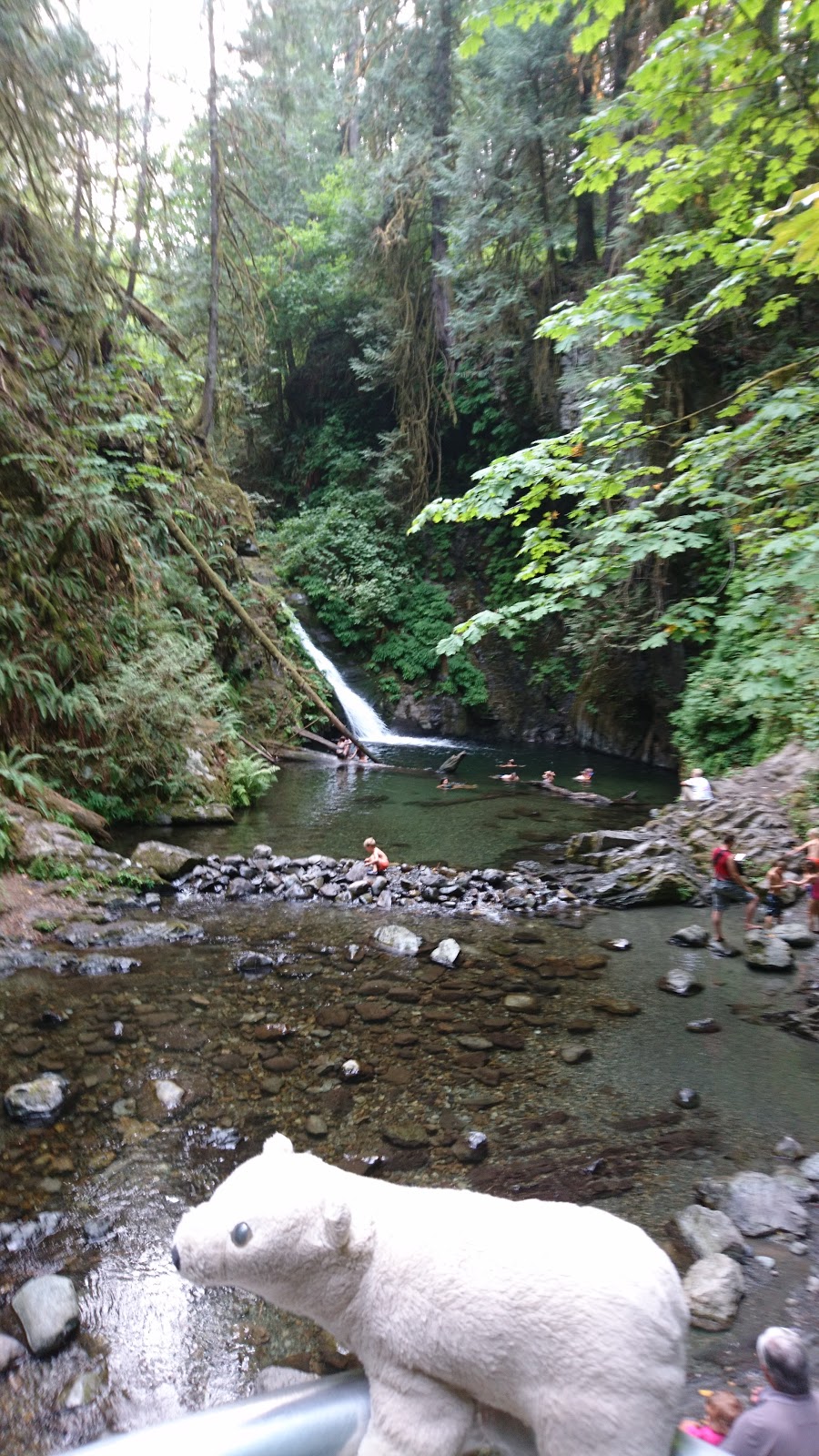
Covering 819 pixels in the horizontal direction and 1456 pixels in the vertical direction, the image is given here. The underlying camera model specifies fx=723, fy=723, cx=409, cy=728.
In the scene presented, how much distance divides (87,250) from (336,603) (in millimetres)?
10647

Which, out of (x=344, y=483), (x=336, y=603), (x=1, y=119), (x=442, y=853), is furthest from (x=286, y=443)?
(x=442, y=853)

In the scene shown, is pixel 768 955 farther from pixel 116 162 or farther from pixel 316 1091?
pixel 116 162

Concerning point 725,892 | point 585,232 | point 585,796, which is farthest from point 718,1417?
point 585,232

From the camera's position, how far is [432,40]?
19391mm

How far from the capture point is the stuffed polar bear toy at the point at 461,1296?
1.19 metres

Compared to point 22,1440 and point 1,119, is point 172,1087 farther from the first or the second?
point 1,119

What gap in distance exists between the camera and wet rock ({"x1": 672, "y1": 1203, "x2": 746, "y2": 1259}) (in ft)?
9.55

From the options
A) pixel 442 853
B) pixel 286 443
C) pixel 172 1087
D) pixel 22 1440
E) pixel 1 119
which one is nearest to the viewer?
pixel 22 1440

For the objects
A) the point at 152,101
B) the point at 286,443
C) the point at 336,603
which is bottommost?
the point at 336,603

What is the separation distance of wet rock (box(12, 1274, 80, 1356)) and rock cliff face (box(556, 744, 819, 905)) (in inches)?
238

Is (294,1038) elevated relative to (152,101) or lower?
lower

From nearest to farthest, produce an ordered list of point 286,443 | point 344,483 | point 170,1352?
point 170,1352 → point 344,483 → point 286,443

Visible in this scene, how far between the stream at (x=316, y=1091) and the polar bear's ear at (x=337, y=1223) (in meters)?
1.41

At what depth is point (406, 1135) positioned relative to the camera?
147 inches
